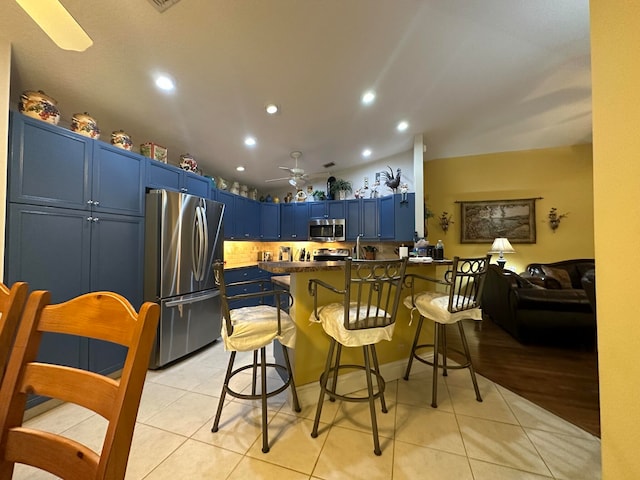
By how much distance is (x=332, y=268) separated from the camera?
179 centimetres

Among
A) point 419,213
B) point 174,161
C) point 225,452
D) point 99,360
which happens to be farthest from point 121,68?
point 419,213

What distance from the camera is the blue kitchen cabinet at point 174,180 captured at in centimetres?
262

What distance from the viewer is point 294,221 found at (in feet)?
16.5

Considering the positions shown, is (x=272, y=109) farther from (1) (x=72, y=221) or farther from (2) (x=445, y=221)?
(2) (x=445, y=221)

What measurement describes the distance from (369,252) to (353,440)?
3.22 meters

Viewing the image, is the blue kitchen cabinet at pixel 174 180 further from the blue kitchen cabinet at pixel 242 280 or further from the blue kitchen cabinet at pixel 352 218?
the blue kitchen cabinet at pixel 352 218

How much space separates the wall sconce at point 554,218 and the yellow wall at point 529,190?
7 cm

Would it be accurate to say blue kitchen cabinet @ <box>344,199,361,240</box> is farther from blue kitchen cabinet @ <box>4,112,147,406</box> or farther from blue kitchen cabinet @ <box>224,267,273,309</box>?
blue kitchen cabinet @ <box>4,112,147,406</box>

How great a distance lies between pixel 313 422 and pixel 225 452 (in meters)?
0.57

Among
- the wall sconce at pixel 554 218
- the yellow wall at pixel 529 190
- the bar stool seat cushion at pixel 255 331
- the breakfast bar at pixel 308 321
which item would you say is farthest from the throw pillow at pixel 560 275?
the bar stool seat cushion at pixel 255 331

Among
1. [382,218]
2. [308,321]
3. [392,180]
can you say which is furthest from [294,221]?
[308,321]

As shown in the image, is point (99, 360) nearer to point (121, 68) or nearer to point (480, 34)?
point (121, 68)

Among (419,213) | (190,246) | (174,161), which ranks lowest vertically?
(190,246)

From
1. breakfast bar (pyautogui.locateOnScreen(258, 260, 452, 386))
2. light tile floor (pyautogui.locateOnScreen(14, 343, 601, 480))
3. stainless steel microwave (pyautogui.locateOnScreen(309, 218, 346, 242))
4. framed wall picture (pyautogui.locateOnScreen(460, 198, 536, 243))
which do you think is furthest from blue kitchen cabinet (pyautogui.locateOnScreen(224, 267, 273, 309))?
framed wall picture (pyautogui.locateOnScreen(460, 198, 536, 243))
